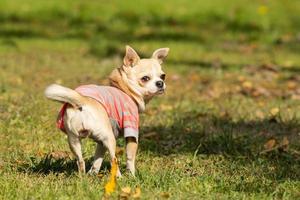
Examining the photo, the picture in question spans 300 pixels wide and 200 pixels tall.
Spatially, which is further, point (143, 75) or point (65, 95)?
point (143, 75)

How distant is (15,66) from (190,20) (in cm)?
845

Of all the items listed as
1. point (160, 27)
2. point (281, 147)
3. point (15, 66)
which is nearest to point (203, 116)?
point (281, 147)

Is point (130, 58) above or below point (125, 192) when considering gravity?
above

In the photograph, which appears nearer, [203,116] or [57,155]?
[57,155]

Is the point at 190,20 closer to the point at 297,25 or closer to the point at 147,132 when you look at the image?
the point at 297,25

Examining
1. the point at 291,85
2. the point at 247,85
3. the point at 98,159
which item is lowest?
the point at 291,85

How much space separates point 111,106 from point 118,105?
0.09 metres

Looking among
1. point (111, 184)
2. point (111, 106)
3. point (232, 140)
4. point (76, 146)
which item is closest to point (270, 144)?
point (232, 140)

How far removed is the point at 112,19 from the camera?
67.3ft

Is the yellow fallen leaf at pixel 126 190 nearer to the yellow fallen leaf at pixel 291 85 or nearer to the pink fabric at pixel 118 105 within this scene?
the pink fabric at pixel 118 105

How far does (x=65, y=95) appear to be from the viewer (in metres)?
5.55

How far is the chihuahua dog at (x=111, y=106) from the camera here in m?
5.63

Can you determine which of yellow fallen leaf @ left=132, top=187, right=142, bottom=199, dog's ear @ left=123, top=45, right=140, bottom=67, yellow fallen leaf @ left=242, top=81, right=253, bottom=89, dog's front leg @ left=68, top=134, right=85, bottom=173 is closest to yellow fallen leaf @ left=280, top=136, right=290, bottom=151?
dog's ear @ left=123, top=45, right=140, bottom=67

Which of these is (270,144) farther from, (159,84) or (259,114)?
(259,114)
